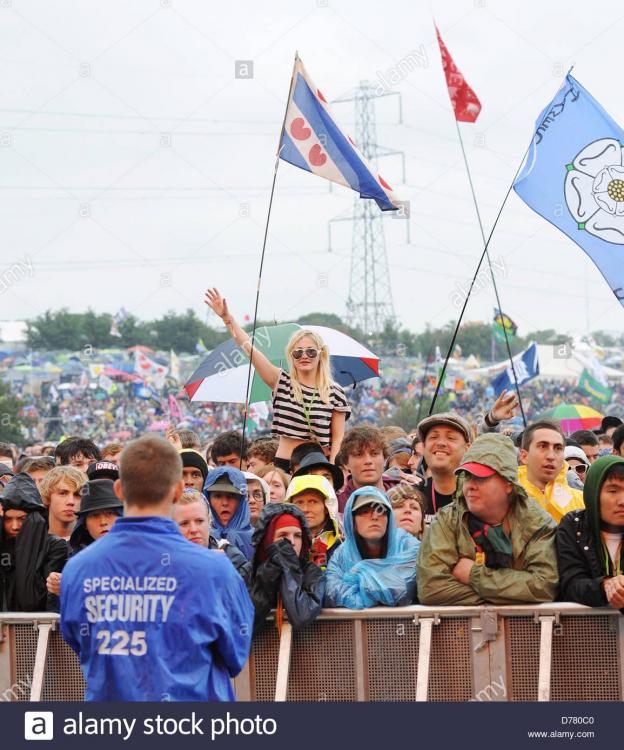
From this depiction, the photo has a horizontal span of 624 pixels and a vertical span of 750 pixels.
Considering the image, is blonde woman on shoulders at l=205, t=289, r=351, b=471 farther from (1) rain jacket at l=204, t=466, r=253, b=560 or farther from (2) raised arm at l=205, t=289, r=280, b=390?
(1) rain jacket at l=204, t=466, r=253, b=560

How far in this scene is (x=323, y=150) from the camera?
10.9 meters

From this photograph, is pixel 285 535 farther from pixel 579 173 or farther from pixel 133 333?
pixel 133 333

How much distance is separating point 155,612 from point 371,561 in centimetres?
204

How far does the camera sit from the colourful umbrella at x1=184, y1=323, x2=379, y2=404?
41.6 ft

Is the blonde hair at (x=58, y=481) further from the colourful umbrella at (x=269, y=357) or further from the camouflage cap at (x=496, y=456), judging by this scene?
the colourful umbrella at (x=269, y=357)

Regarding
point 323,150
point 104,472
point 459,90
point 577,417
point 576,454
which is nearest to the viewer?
point 104,472

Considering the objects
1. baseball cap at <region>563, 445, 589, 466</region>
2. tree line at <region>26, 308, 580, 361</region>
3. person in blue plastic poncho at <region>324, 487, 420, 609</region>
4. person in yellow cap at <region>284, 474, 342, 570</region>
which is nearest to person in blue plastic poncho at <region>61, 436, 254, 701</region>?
person in blue plastic poncho at <region>324, 487, 420, 609</region>

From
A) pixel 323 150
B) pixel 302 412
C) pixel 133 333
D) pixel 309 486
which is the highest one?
pixel 133 333

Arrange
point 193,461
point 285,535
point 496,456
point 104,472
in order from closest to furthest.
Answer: point 496,456, point 285,535, point 104,472, point 193,461

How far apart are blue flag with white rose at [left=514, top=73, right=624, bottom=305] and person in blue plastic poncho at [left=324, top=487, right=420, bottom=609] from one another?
4179 mm

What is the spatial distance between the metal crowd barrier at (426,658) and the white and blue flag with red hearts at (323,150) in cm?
504

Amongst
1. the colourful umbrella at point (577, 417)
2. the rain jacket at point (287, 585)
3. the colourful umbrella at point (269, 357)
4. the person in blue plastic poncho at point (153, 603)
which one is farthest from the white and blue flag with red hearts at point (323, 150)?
the colourful umbrella at point (577, 417)

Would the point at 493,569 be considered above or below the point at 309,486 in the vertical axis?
below

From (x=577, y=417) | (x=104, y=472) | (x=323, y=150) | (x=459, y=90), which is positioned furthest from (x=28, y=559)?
(x=577, y=417)
